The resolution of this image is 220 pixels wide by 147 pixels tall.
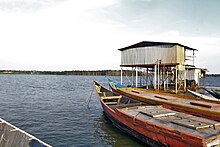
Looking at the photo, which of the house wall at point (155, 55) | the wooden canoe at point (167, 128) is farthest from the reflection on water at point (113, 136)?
the house wall at point (155, 55)

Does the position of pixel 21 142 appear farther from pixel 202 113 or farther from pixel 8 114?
pixel 8 114

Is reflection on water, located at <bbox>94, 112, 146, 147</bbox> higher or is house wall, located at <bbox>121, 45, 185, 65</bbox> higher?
house wall, located at <bbox>121, 45, 185, 65</bbox>

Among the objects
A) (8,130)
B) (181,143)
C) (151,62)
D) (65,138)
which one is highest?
(151,62)

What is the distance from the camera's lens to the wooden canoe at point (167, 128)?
33.8 ft

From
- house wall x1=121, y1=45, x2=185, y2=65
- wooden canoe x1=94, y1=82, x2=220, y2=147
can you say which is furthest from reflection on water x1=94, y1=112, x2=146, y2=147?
house wall x1=121, y1=45, x2=185, y2=65

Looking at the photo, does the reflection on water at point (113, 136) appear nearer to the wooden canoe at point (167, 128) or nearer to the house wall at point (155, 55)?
the wooden canoe at point (167, 128)

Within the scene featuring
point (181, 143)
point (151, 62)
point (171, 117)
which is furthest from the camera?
point (151, 62)

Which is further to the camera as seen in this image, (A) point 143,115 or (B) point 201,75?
(B) point 201,75

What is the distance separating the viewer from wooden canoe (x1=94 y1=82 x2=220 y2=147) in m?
10.3

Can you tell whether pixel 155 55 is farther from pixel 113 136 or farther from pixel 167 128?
pixel 167 128

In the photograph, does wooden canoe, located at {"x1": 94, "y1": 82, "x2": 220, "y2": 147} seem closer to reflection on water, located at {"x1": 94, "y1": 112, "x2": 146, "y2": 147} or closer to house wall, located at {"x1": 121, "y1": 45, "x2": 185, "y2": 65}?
reflection on water, located at {"x1": 94, "y1": 112, "x2": 146, "y2": 147}

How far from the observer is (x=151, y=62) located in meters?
30.1

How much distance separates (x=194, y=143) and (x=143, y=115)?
5.27m

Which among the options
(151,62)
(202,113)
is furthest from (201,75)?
(202,113)
